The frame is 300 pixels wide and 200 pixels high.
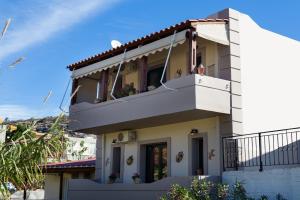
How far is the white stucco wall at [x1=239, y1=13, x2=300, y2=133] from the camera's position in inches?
586

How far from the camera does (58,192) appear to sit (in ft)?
85.3

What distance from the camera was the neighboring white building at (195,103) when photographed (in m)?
13.8

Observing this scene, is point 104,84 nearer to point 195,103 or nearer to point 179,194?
point 195,103

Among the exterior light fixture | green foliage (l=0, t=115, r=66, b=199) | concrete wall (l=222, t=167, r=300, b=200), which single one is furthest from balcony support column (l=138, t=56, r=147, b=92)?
green foliage (l=0, t=115, r=66, b=199)

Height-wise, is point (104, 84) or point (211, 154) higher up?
point (104, 84)

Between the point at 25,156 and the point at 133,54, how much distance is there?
11.2 metres

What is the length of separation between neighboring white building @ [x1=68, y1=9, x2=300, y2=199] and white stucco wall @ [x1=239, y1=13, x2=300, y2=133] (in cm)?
4

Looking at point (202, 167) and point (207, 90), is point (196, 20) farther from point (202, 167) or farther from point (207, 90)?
point (202, 167)

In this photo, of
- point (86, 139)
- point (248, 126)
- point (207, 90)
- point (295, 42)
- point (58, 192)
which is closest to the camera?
point (207, 90)

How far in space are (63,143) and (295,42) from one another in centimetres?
1407

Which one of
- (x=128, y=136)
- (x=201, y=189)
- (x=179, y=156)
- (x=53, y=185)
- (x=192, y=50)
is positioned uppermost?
(x=192, y=50)

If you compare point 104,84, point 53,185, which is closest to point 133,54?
point 104,84

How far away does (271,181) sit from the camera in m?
12.2

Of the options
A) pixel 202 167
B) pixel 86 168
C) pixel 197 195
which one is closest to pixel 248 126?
pixel 202 167
